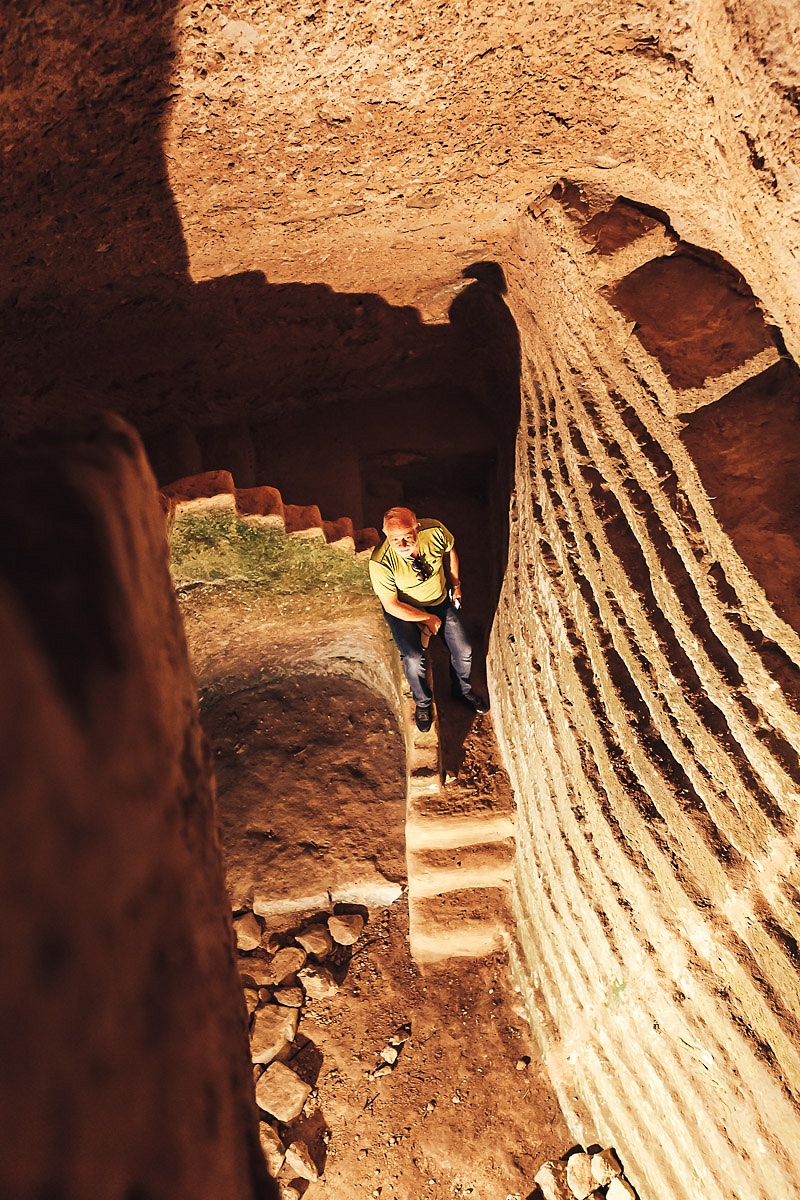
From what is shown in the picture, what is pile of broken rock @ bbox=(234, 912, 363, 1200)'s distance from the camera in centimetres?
354

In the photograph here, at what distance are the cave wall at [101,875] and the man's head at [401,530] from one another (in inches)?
89.1

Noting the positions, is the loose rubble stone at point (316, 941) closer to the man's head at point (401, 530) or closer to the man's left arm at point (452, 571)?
the man's left arm at point (452, 571)

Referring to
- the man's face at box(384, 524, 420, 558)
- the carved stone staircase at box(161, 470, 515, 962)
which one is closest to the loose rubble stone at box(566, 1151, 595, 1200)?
the carved stone staircase at box(161, 470, 515, 962)

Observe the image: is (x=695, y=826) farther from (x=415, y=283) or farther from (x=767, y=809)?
(x=415, y=283)

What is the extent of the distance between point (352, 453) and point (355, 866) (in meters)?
2.71

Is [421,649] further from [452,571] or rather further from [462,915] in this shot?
[462,915]

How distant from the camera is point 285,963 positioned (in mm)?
4109

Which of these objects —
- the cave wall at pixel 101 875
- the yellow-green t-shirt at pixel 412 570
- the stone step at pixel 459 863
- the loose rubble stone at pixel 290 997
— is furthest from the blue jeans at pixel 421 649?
the cave wall at pixel 101 875

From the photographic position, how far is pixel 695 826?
6.57 feet

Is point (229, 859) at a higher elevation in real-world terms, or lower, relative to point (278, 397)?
lower

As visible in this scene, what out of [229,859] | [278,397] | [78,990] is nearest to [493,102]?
[278,397]

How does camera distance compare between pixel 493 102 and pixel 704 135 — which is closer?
pixel 704 135

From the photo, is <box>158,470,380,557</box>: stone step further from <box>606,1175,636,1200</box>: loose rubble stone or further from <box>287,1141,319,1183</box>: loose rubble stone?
<box>606,1175,636,1200</box>: loose rubble stone

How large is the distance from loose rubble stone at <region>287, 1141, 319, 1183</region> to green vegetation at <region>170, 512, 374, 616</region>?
2945mm
